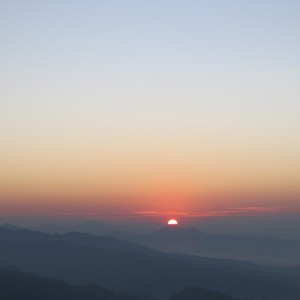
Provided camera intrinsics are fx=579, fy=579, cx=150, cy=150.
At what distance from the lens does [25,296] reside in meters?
99.5

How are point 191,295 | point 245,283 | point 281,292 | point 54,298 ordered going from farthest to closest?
point 245,283
point 281,292
point 191,295
point 54,298

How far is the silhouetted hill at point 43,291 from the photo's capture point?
99.8m

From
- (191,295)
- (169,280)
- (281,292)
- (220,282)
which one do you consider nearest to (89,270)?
(169,280)

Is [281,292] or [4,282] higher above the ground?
[4,282]

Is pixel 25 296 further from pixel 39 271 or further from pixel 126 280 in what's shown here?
pixel 39 271

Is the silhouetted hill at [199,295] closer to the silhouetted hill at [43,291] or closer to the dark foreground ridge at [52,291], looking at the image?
the dark foreground ridge at [52,291]

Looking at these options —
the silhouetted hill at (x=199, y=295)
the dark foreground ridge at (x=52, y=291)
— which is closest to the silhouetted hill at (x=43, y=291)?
the dark foreground ridge at (x=52, y=291)

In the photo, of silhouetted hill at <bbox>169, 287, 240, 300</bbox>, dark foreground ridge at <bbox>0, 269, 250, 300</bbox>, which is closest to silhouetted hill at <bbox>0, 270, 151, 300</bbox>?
dark foreground ridge at <bbox>0, 269, 250, 300</bbox>

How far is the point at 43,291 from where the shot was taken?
10256 cm

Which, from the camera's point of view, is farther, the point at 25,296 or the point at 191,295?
the point at 191,295

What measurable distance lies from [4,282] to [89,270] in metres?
95.2

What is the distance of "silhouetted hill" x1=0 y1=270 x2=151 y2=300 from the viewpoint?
327 ft

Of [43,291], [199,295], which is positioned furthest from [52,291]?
[199,295]

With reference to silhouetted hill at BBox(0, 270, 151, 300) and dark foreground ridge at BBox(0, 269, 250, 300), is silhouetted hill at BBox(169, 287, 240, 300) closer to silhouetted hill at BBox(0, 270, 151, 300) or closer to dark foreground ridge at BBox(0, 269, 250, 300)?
dark foreground ridge at BBox(0, 269, 250, 300)
